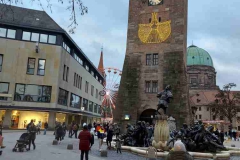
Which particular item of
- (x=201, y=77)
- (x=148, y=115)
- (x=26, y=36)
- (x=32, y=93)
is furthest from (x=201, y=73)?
(x=32, y=93)

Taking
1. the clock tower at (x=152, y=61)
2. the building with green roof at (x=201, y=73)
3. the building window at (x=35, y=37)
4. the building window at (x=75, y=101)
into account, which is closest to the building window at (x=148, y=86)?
the clock tower at (x=152, y=61)

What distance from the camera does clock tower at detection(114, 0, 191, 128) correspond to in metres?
33.9

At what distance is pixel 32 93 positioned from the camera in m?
37.3

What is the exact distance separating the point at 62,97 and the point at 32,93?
5595 millimetres

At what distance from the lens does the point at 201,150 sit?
1697cm

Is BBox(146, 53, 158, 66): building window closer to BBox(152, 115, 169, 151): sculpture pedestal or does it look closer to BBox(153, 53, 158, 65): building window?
BBox(153, 53, 158, 65): building window

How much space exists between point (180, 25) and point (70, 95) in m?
22.3

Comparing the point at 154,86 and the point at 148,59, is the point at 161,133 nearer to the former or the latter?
the point at 154,86

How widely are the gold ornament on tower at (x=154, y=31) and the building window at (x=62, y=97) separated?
1479 cm

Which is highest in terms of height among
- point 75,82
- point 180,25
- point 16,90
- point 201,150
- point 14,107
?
point 180,25

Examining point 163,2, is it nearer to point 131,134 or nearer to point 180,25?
point 180,25

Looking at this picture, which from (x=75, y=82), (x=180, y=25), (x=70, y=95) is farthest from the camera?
(x=75, y=82)

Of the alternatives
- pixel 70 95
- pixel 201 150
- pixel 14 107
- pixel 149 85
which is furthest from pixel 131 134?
pixel 70 95

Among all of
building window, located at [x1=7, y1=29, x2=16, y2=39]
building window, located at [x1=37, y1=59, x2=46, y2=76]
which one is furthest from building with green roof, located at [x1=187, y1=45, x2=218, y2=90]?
building window, located at [x1=7, y1=29, x2=16, y2=39]
